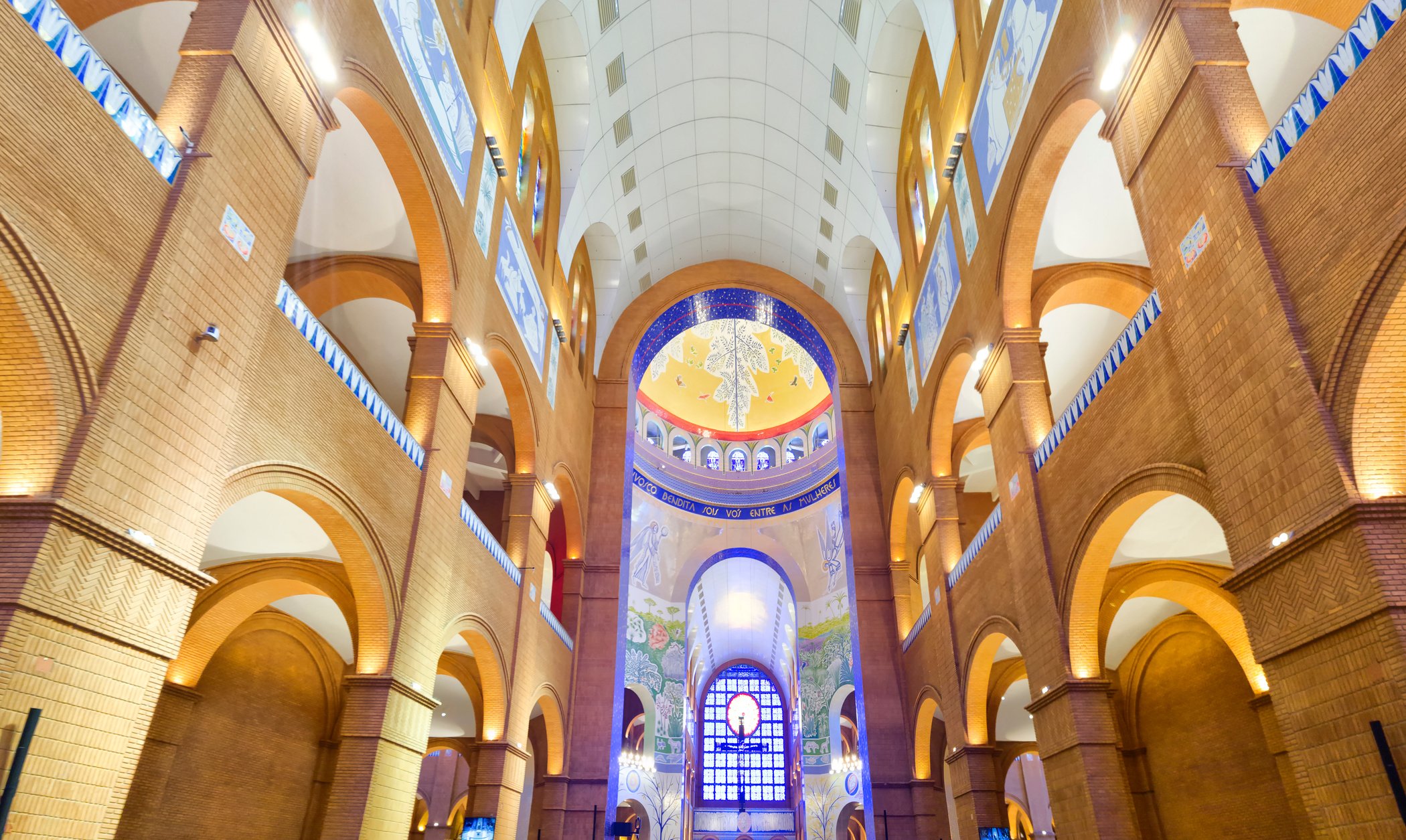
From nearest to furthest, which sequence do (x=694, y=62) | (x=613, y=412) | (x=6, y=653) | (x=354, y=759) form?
1. (x=6, y=653)
2. (x=354, y=759)
3. (x=694, y=62)
4. (x=613, y=412)

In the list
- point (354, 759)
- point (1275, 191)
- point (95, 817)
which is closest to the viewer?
point (95, 817)

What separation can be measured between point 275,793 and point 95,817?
9731mm

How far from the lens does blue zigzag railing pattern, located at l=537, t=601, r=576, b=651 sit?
1717 cm

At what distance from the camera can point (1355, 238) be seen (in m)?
5.53

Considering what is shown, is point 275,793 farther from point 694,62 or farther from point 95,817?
point 694,62

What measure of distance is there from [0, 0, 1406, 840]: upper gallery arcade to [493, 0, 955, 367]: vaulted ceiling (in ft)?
0.38

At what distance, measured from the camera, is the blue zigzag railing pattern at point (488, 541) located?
41.3 ft

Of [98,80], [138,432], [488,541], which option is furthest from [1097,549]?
[98,80]

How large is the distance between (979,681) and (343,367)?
37.0ft

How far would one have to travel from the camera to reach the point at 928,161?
16609 millimetres

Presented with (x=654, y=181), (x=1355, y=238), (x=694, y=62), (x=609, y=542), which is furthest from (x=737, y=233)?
(x=1355, y=238)

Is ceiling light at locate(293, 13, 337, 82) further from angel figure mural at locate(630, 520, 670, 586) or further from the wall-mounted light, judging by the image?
angel figure mural at locate(630, 520, 670, 586)

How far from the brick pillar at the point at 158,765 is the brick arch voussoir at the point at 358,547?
418 cm

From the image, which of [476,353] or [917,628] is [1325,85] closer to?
[476,353]
